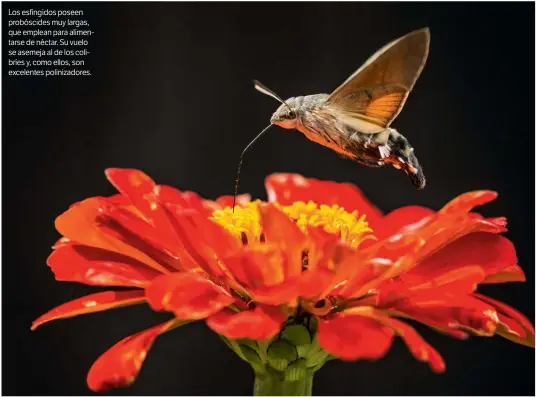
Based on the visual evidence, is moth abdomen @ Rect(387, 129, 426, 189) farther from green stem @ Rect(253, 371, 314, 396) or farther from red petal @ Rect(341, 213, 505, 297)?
green stem @ Rect(253, 371, 314, 396)

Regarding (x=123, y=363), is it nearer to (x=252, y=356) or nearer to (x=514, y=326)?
(x=252, y=356)

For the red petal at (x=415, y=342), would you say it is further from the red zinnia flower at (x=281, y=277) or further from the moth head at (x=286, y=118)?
the moth head at (x=286, y=118)

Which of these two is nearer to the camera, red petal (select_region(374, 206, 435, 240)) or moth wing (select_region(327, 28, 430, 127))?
moth wing (select_region(327, 28, 430, 127))

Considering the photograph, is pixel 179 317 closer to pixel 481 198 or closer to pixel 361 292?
pixel 361 292

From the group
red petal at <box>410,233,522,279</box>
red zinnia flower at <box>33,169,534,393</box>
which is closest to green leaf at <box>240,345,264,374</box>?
red zinnia flower at <box>33,169,534,393</box>

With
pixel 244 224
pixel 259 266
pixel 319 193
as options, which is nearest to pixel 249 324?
pixel 259 266

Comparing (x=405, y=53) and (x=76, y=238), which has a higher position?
(x=405, y=53)

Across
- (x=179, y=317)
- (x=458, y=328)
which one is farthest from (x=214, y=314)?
(x=458, y=328)
